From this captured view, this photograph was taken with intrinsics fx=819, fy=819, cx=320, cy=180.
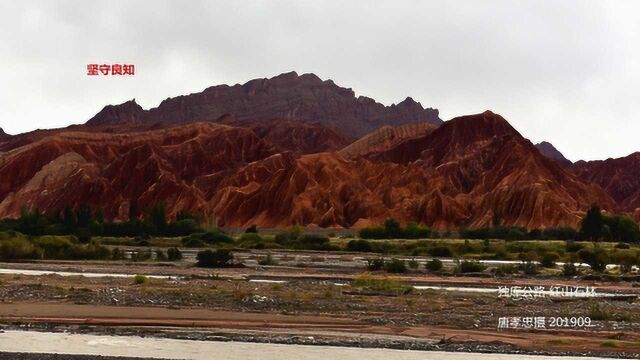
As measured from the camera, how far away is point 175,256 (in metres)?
66.2

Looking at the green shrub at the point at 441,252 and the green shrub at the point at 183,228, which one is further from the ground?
the green shrub at the point at 183,228

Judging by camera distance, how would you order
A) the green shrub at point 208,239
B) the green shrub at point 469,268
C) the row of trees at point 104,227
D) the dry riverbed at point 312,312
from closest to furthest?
1. the dry riverbed at point 312,312
2. the green shrub at point 469,268
3. the green shrub at point 208,239
4. the row of trees at point 104,227

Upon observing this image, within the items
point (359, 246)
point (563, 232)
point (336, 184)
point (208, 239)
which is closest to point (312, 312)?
point (359, 246)

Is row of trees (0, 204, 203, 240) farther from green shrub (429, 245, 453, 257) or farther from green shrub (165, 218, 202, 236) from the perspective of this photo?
green shrub (429, 245, 453, 257)

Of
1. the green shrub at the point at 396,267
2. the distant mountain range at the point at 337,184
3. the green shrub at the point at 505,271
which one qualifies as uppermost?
the distant mountain range at the point at 337,184

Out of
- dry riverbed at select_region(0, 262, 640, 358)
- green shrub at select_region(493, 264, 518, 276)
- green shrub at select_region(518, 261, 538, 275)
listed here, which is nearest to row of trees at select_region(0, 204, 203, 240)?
green shrub at select_region(493, 264, 518, 276)

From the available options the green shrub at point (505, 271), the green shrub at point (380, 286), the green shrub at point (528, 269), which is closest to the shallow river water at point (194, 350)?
the green shrub at point (380, 286)

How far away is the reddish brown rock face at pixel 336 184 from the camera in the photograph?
497 ft

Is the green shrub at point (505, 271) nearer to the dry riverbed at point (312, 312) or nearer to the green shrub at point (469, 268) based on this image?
the green shrub at point (469, 268)

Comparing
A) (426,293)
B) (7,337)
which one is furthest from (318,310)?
(7,337)

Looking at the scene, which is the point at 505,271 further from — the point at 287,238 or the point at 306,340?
the point at 287,238

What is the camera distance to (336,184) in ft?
532

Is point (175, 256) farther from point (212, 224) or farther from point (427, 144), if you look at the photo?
point (427, 144)

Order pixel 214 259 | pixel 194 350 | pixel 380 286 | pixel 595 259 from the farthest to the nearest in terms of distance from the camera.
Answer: pixel 595 259, pixel 214 259, pixel 380 286, pixel 194 350
